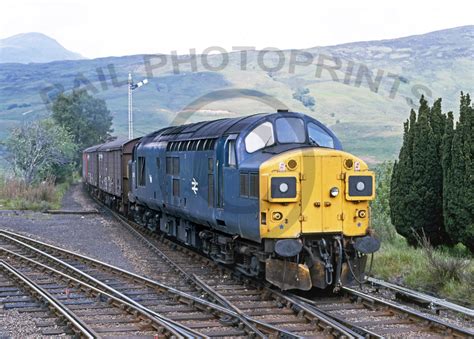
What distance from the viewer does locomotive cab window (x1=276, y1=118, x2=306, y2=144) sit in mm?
11797

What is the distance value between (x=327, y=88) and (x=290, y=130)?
8629 centimetres

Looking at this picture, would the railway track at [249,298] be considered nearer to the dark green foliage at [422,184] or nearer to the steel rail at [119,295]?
the steel rail at [119,295]

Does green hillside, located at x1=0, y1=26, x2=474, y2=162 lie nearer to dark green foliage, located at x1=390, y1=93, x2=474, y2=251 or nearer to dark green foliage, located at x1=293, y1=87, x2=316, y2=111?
dark green foliage, located at x1=293, y1=87, x2=316, y2=111

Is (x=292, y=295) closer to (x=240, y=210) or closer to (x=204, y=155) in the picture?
(x=240, y=210)

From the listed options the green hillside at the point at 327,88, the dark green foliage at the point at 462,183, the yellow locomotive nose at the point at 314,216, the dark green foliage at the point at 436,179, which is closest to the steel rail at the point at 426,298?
the yellow locomotive nose at the point at 314,216

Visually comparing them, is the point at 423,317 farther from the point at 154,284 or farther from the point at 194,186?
the point at 194,186

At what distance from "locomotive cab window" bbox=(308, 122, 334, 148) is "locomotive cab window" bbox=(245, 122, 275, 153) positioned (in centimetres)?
78

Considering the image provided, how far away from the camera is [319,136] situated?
39.7 ft

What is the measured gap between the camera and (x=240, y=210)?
450 inches

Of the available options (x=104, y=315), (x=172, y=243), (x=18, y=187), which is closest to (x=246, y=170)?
(x=104, y=315)

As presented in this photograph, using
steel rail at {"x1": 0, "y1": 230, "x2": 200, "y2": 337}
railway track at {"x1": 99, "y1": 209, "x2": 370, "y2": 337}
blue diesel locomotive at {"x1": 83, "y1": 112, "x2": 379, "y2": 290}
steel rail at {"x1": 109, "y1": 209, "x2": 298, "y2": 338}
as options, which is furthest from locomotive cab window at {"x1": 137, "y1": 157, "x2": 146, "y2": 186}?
blue diesel locomotive at {"x1": 83, "y1": 112, "x2": 379, "y2": 290}

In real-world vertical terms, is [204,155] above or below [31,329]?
above

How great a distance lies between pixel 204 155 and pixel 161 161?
4.23m

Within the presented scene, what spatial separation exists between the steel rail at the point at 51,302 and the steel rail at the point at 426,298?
17.9 feet
